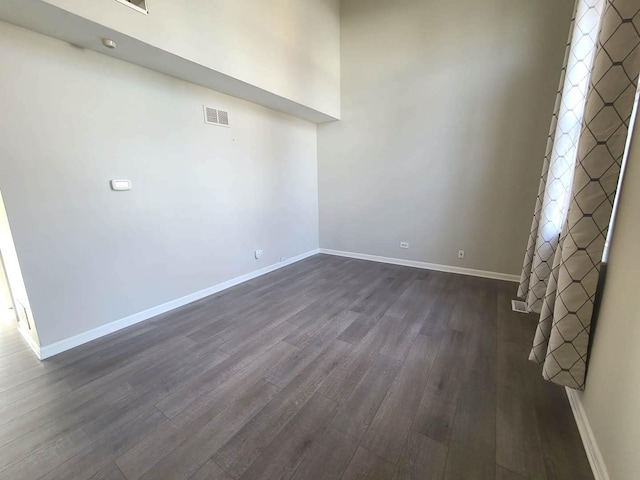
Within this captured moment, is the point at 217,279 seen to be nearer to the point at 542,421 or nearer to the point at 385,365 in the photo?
the point at 385,365

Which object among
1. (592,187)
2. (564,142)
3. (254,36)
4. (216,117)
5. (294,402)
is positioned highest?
A: (254,36)

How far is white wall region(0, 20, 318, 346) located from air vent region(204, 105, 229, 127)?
2.6 inches

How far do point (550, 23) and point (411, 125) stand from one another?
1.65 meters

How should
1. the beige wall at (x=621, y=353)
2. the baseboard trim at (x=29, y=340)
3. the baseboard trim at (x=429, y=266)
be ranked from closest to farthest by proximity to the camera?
the beige wall at (x=621, y=353)
the baseboard trim at (x=29, y=340)
the baseboard trim at (x=429, y=266)

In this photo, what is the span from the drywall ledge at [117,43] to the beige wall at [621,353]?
2.97 meters

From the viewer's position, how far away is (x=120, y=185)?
2242 millimetres

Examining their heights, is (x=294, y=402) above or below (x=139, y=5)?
below

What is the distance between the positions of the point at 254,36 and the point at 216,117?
0.90m

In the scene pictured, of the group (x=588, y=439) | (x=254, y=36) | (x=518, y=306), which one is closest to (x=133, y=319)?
(x=254, y=36)

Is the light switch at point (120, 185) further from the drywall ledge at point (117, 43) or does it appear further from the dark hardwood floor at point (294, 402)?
the dark hardwood floor at point (294, 402)

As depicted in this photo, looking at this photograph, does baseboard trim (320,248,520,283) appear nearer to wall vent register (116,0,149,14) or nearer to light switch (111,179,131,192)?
light switch (111,179,131,192)

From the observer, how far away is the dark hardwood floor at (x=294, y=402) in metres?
1.20

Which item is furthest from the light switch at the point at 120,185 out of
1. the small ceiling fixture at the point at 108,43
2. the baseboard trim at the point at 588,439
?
the baseboard trim at the point at 588,439

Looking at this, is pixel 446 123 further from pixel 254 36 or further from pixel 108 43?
pixel 108 43
